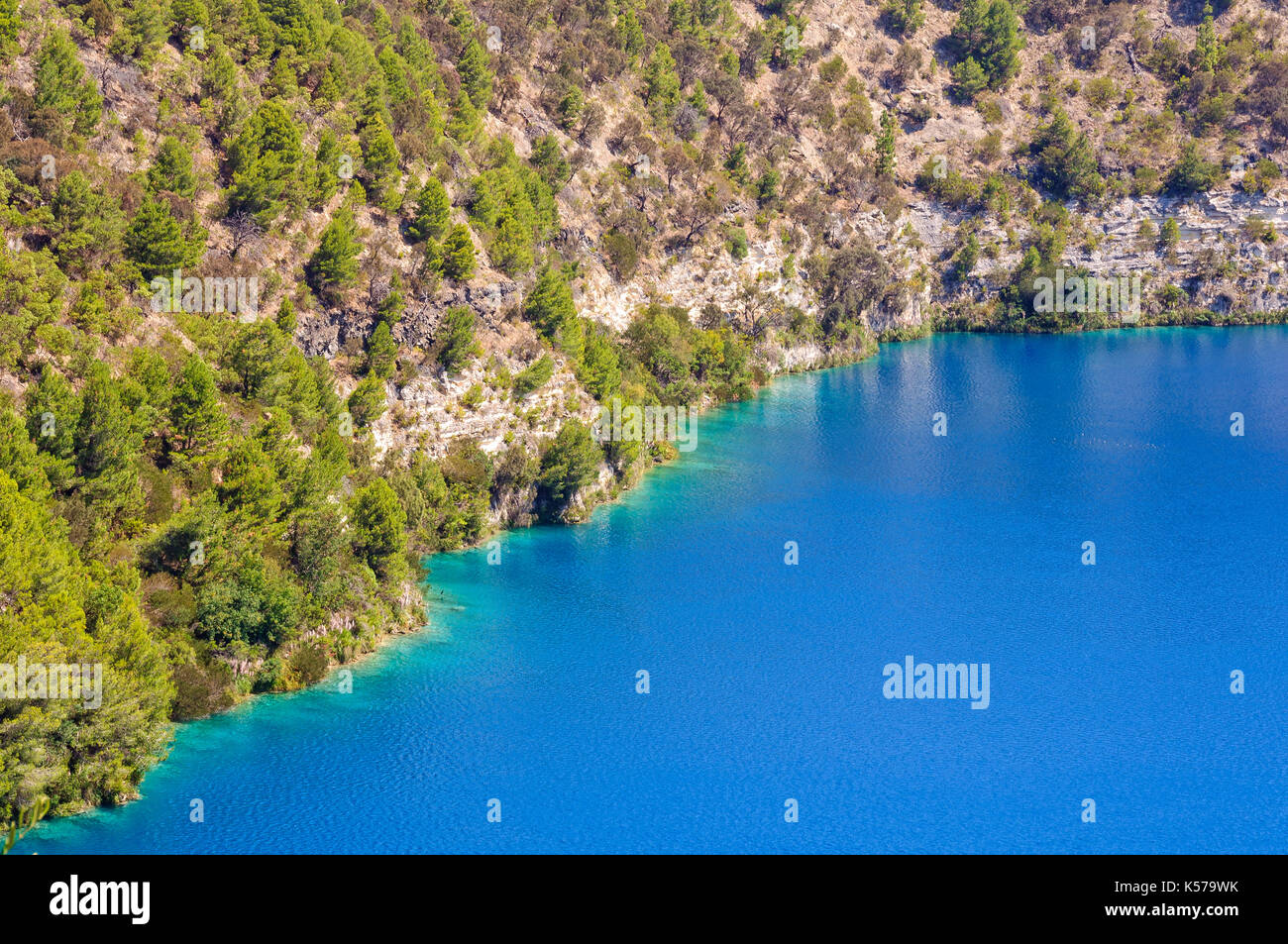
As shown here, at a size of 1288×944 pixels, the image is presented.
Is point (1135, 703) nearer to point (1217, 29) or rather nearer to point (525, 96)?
point (525, 96)

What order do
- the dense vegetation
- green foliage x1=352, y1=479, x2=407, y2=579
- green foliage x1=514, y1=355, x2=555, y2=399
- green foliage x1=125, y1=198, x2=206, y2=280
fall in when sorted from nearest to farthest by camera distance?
the dense vegetation → green foliage x1=352, y1=479, x2=407, y2=579 → green foliage x1=125, y1=198, x2=206, y2=280 → green foliage x1=514, y1=355, x2=555, y2=399

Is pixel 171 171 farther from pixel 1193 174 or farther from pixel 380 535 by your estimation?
pixel 1193 174

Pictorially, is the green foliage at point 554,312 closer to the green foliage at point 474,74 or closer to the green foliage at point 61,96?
the green foliage at point 474,74

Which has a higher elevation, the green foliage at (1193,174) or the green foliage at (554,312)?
the green foliage at (1193,174)

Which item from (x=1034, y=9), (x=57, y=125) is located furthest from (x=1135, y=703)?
(x=1034, y=9)

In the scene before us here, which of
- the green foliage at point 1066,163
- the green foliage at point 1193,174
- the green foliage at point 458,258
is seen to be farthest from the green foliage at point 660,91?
the green foliage at point 1193,174

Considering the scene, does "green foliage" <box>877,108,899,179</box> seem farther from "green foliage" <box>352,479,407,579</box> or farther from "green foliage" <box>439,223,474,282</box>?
"green foliage" <box>352,479,407,579</box>

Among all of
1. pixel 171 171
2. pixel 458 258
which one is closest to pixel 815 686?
pixel 458 258

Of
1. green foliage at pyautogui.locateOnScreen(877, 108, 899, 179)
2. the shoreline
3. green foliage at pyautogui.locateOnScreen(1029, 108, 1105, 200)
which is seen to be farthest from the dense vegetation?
green foliage at pyautogui.locateOnScreen(1029, 108, 1105, 200)
